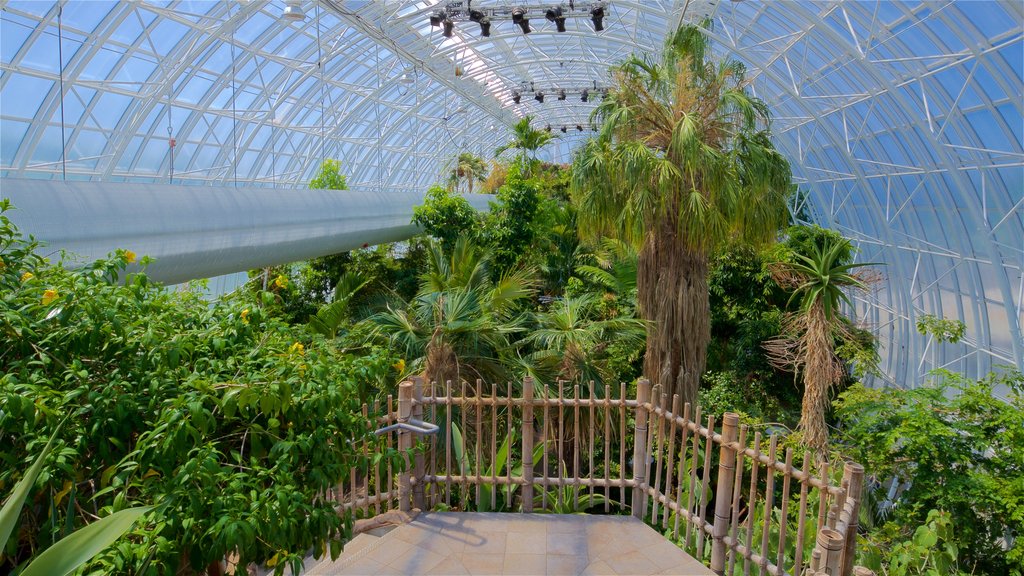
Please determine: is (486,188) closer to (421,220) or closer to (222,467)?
(421,220)

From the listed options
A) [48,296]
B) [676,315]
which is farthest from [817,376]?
[48,296]

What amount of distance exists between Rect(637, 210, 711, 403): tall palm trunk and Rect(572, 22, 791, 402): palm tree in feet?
0.04

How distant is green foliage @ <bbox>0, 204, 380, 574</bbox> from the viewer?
2.38 m

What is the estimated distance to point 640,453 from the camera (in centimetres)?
542

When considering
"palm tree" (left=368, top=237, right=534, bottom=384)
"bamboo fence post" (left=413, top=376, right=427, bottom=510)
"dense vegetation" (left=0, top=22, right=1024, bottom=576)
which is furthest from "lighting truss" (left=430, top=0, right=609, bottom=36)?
"bamboo fence post" (left=413, top=376, right=427, bottom=510)

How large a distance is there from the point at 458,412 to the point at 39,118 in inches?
506

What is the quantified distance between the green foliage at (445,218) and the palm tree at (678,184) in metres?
3.58

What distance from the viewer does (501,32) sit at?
24625 mm

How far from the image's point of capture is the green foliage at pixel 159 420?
93.7 inches

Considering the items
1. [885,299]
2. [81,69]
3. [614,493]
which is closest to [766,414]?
[614,493]

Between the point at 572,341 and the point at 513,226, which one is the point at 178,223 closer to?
the point at 572,341

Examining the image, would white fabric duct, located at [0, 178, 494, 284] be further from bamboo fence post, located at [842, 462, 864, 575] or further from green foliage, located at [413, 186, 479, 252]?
bamboo fence post, located at [842, 462, 864, 575]

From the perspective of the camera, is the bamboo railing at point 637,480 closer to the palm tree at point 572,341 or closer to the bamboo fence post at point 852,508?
the bamboo fence post at point 852,508

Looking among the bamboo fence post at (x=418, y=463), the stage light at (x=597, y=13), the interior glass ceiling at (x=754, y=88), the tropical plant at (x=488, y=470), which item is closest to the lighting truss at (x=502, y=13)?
the stage light at (x=597, y=13)
